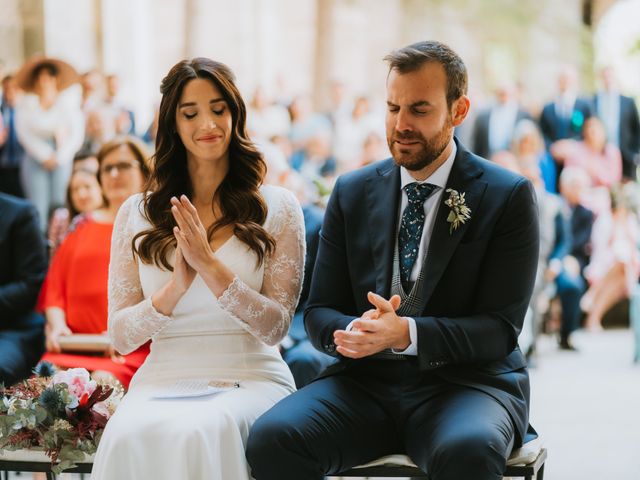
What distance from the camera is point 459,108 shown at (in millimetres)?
3340

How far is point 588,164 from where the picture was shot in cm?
1155

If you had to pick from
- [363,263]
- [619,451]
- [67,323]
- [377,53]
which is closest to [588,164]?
[377,53]

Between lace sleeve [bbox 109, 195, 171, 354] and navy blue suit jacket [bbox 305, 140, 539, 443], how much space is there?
1.80 ft

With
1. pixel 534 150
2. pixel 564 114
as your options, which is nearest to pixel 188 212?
pixel 534 150

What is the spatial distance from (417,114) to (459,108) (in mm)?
184

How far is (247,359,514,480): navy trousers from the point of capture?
2881 millimetres

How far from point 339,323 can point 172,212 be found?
0.72 meters

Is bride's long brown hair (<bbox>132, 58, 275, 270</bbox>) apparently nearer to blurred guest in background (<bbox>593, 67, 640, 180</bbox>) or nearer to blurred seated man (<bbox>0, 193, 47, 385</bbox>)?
blurred seated man (<bbox>0, 193, 47, 385</bbox>)

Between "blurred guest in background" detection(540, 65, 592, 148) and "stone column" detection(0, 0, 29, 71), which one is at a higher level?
"stone column" detection(0, 0, 29, 71)

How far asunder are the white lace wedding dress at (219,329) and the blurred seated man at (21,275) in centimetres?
133

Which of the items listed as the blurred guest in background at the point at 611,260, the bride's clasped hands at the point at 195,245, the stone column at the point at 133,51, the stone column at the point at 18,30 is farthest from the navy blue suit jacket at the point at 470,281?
the stone column at the point at 133,51

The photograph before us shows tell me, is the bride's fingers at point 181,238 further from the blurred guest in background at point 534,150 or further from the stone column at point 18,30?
the stone column at point 18,30

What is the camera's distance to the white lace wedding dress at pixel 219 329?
3199 millimetres

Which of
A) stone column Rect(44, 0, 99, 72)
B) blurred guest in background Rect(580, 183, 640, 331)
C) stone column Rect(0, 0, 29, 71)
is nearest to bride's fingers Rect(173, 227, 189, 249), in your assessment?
blurred guest in background Rect(580, 183, 640, 331)
